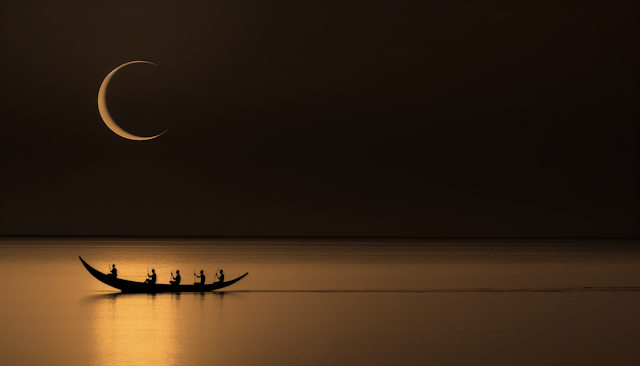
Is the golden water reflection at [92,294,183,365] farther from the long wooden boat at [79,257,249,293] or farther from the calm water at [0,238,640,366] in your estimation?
the long wooden boat at [79,257,249,293]

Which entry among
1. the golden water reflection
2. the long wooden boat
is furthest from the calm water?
the long wooden boat

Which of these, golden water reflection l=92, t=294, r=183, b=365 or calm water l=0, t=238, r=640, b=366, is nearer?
golden water reflection l=92, t=294, r=183, b=365

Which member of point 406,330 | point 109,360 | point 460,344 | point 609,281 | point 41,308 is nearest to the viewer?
point 109,360

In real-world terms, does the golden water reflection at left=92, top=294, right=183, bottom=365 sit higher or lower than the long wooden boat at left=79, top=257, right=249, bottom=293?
lower

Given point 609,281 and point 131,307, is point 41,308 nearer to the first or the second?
point 131,307

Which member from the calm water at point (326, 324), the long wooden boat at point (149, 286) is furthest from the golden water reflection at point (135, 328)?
the long wooden boat at point (149, 286)

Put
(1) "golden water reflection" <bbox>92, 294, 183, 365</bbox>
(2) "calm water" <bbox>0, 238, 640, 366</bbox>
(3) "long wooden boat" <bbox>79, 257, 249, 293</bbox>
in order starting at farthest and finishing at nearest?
1. (3) "long wooden boat" <bbox>79, 257, 249, 293</bbox>
2. (2) "calm water" <bbox>0, 238, 640, 366</bbox>
3. (1) "golden water reflection" <bbox>92, 294, 183, 365</bbox>

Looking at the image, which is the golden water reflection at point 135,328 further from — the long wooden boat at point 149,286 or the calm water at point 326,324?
the long wooden boat at point 149,286

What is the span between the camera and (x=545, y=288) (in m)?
56.1

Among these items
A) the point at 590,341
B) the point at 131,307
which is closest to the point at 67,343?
the point at 131,307

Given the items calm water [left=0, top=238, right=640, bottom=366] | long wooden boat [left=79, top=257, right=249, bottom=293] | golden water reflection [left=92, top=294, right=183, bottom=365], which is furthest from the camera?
long wooden boat [left=79, top=257, right=249, bottom=293]

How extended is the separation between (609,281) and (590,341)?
3652 centimetres

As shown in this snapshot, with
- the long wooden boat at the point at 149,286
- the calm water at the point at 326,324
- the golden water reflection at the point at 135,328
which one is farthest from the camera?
the long wooden boat at the point at 149,286

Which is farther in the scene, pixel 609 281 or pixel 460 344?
pixel 609 281
